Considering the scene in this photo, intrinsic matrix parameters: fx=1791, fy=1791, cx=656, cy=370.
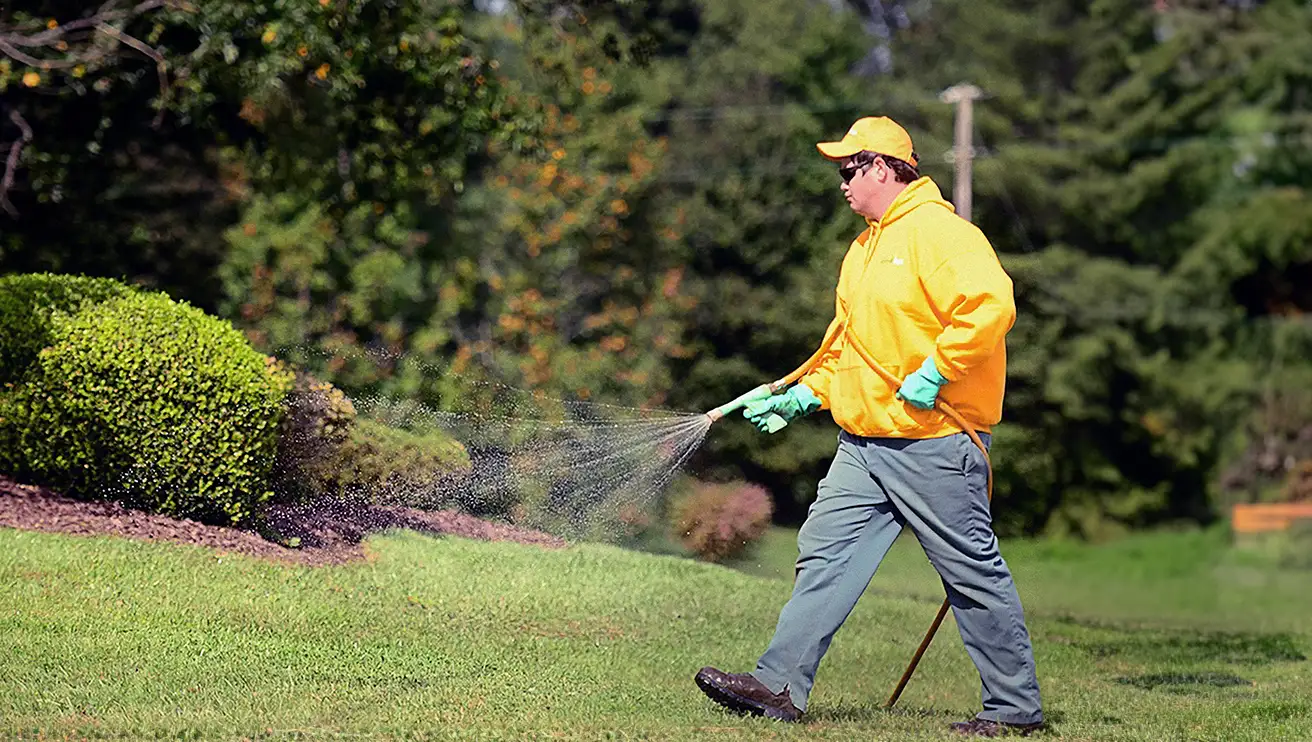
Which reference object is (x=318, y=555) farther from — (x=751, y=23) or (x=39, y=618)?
(x=751, y=23)

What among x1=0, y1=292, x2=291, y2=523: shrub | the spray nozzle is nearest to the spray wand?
the spray nozzle

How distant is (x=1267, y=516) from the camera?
33375mm

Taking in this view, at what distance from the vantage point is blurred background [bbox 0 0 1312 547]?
39.5 ft

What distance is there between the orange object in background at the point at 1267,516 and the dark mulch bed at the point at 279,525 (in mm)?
26723

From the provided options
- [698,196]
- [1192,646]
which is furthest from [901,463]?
[698,196]

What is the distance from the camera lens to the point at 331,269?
24.4 meters

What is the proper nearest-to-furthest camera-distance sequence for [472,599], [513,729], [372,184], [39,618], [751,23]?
[513,729] → [39,618] → [472,599] → [372,184] → [751,23]

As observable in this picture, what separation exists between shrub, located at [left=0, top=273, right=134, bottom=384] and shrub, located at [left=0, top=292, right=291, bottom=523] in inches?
3.5

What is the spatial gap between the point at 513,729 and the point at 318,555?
8.04 feet

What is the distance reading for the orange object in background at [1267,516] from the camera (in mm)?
32281

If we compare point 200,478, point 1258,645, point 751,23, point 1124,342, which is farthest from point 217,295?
point 1124,342

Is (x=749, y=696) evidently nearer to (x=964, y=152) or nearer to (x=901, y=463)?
(x=901, y=463)

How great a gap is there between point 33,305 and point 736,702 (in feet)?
14.0

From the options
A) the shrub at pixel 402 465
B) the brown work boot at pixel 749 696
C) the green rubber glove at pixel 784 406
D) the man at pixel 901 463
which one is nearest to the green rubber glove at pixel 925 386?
the man at pixel 901 463
